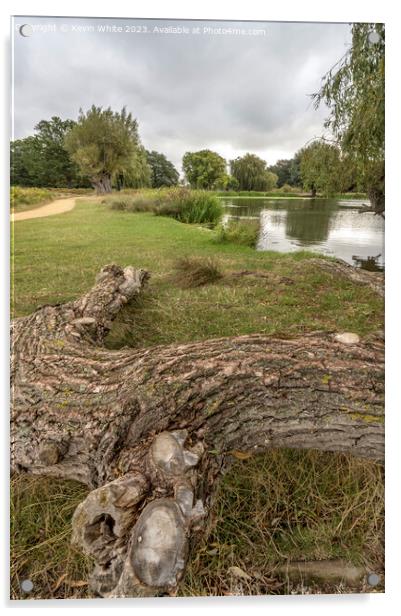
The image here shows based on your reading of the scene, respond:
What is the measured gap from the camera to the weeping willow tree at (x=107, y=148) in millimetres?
1857

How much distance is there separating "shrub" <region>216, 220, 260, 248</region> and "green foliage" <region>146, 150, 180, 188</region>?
350 mm

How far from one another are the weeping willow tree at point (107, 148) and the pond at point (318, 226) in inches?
20.3

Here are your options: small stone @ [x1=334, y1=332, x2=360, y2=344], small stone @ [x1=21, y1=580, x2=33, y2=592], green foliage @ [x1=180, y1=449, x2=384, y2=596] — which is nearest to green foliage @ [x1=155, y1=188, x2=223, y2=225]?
small stone @ [x1=334, y1=332, x2=360, y2=344]

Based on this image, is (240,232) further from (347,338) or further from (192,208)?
(347,338)

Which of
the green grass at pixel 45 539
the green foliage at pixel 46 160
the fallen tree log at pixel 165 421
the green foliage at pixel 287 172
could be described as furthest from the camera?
the green foliage at pixel 287 172

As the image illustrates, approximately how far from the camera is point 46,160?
1852 millimetres

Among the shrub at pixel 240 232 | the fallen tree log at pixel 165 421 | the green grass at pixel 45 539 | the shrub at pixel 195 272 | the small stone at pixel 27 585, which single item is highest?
the shrub at pixel 240 232

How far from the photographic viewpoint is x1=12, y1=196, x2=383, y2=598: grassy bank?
1.74m

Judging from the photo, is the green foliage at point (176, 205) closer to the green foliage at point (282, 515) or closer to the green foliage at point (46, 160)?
the green foliage at point (46, 160)

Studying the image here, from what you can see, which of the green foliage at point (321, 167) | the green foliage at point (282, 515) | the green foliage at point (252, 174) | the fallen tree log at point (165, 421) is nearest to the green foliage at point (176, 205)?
the green foliage at point (252, 174)

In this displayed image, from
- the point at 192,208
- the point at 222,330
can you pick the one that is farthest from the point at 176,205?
the point at 222,330

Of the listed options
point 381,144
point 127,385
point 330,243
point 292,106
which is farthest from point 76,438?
point 381,144

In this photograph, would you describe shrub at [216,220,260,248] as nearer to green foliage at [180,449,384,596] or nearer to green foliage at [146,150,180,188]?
green foliage at [146,150,180,188]

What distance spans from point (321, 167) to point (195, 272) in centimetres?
85
